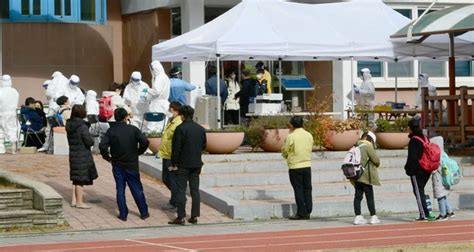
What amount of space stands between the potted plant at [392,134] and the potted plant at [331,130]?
754 millimetres

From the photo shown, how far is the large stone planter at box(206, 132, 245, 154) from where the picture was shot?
2402cm

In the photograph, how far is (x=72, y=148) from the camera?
2034 cm

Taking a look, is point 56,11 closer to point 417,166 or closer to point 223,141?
point 223,141

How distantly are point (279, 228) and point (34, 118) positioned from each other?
35.5ft

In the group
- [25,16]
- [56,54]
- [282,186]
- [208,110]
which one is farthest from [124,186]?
[56,54]

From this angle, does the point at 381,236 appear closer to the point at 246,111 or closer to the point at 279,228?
the point at 279,228

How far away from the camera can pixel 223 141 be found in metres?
24.1

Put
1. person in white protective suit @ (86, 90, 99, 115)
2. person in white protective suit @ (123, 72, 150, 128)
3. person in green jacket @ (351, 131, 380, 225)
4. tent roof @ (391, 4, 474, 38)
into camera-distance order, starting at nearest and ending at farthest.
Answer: person in green jacket @ (351, 131, 380, 225)
tent roof @ (391, 4, 474, 38)
person in white protective suit @ (123, 72, 150, 128)
person in white protective suit @ (86, 90, 99, 115)

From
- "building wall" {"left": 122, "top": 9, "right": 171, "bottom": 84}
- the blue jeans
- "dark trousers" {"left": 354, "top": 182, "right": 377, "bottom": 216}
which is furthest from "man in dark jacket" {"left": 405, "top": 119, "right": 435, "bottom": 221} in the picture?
"building wall" {"left": 122, "top": 9, "right": 171, "bottom": 84}

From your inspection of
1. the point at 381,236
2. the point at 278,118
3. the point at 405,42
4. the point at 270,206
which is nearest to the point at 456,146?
the point at 405,42

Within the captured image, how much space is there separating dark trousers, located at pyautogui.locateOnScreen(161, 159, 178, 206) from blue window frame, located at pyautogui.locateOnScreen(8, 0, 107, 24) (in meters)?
13.9

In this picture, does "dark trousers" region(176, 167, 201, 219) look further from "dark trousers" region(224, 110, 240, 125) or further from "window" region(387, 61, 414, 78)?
"window" region(387, 61, 414, 78)

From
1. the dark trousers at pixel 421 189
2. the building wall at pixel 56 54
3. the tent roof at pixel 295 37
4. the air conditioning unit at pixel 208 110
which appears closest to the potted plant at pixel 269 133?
the tent roof at pixel 295 37

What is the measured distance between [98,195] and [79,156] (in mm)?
1463
